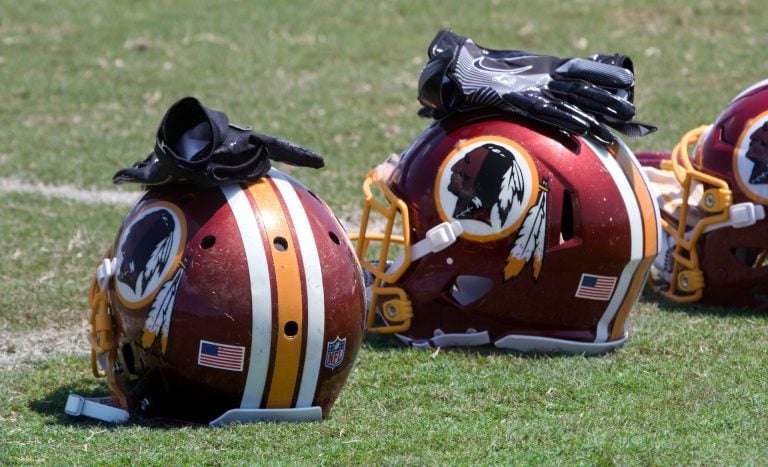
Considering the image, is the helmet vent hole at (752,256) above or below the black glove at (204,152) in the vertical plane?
below

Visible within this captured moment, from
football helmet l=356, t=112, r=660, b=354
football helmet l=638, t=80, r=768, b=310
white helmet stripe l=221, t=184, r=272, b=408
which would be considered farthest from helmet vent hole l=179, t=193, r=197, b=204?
football helmet l=638, t=80, r=768, b=310

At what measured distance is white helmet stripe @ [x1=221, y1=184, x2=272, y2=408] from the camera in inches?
185

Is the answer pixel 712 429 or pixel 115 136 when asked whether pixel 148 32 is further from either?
pixel 712 429

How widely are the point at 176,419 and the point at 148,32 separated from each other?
926 centimetres

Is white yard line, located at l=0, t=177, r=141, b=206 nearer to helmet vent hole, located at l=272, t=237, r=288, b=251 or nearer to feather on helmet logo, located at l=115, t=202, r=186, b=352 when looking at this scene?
feather on helmet logo, located at l=115, t=202, r=186, b=352

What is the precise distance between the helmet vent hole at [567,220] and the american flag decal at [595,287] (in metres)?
0.20

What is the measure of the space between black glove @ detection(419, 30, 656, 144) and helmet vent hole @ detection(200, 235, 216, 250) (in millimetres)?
1623

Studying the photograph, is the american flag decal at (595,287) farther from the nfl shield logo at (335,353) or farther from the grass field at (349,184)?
the nfl shield logo at (335,353)

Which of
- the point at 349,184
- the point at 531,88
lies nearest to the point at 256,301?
the point at 531,88

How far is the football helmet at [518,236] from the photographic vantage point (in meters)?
5.62

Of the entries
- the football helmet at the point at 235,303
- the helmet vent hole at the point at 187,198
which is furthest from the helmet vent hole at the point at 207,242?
the helmet vent hole at the point at 187,198

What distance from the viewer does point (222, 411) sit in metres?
4.87

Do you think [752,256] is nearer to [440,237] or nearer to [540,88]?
[540,88]

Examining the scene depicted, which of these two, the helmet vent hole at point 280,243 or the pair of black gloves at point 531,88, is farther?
the pair of black gloves at point 531,88
